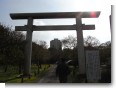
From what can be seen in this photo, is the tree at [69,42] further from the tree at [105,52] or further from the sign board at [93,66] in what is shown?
the tree at [105,52]

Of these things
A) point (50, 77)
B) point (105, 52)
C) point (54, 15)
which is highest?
point (54, 15)

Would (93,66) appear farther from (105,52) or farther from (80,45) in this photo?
(80,45)

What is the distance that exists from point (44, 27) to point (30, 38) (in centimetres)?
31

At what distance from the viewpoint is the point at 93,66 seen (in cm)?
418

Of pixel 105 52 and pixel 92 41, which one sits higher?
pixel 92 41

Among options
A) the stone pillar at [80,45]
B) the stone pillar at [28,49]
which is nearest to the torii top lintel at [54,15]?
the stone pillar at [28,49]

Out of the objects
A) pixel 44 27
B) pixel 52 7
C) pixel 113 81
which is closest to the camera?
pixel 113 81

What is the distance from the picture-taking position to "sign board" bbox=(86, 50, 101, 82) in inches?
162

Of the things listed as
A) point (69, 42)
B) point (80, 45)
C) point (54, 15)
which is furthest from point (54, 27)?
point (80, 45)

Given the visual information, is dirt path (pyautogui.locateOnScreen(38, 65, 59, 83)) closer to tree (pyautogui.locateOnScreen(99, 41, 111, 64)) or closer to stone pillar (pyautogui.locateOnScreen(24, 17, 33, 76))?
stone pillar (pyautogui.locateOnScreen(24, 17, 33, 76))

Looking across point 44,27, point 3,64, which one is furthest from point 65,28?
point 3,64

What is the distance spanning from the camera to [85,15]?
4527 mm

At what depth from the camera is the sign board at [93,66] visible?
412cm

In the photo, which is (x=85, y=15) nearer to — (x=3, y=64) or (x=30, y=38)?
(x=30, y=38)
